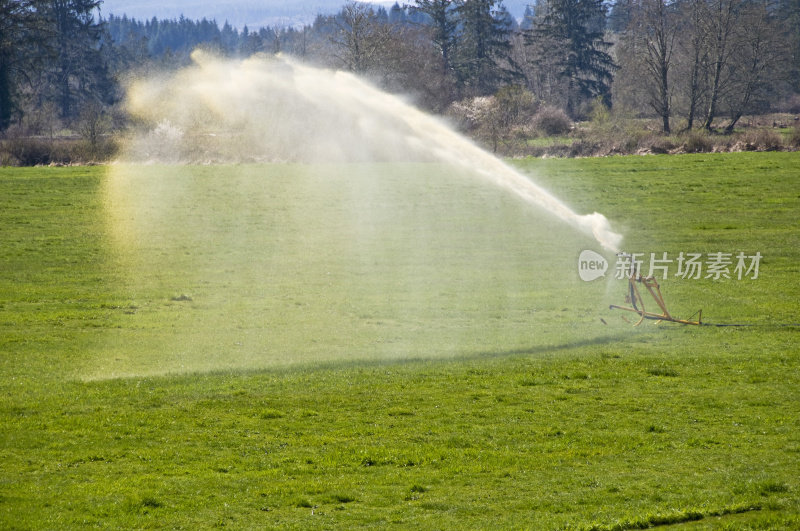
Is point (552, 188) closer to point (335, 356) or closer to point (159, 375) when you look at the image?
point (335, 356)

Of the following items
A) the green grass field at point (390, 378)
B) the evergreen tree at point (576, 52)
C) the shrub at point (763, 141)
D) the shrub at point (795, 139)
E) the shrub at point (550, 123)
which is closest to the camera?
the green grass field at point (390, 378)

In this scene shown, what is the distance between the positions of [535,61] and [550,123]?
104 feet

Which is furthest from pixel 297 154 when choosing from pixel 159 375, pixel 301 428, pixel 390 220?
pixel 301 428

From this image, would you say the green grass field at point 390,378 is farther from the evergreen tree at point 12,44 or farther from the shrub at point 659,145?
the evergreen tree at point 12,44

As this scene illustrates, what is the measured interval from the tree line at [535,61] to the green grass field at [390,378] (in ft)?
114

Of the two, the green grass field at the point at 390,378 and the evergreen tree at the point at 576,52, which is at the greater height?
the evergreen tree at the point at 576,52

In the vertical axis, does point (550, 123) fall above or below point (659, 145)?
above

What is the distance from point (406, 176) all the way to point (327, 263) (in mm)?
22006

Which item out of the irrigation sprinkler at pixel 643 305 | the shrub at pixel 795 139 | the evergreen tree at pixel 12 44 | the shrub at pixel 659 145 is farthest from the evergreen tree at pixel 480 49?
the irrigation sprinkler at pixel 643 305

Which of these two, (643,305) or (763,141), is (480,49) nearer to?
(763,141)

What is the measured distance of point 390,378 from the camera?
1930cm

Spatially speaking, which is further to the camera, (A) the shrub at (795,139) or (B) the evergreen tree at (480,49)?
(B) the evergreen tree at (480,49)

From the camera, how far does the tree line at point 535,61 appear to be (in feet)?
253

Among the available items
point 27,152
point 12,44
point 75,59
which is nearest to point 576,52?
point 12,44
